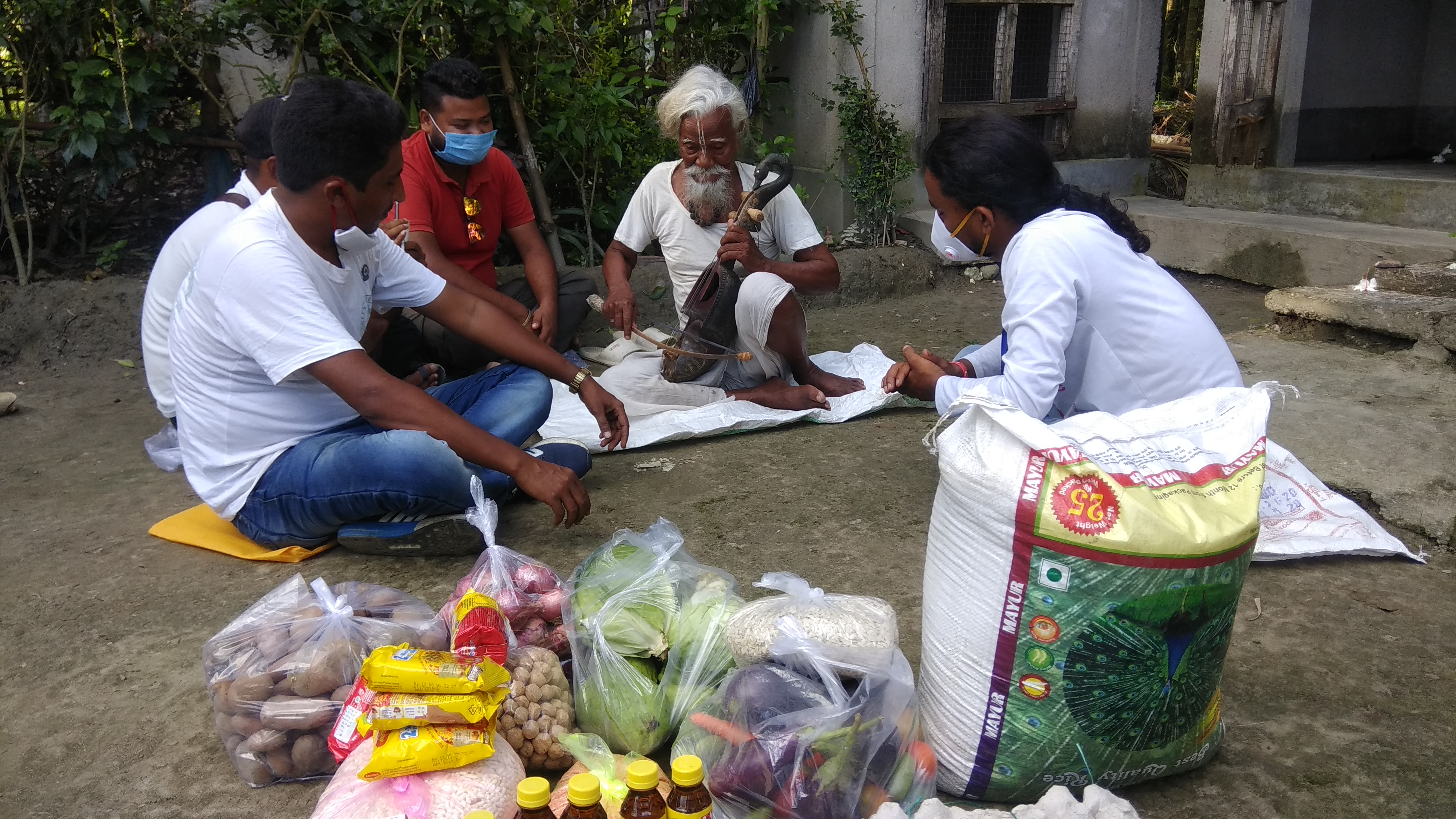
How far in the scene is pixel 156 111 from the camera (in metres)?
5.21

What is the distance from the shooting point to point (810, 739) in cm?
162

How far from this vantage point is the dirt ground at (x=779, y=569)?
1899mm

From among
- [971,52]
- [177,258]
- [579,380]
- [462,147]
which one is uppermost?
[971,52]

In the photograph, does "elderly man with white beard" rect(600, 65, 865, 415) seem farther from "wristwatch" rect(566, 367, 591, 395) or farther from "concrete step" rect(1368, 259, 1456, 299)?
"concrete step" rect(1368, 259, 1456, 299)

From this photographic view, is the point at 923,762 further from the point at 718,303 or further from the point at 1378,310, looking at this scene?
the point at 1378,310

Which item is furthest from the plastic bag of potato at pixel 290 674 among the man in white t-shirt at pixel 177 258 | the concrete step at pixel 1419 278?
the concrete step at pixel 1419 278

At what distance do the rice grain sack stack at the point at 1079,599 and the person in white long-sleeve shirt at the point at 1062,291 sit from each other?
55 centimetres

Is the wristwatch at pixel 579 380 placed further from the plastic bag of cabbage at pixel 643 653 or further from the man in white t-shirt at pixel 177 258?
the man in white t-shirt at pixel 177 258

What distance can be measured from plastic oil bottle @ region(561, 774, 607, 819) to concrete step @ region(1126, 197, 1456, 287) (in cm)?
496

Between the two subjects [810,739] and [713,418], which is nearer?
[810,739]

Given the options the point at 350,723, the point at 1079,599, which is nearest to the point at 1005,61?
the point at 1079,599

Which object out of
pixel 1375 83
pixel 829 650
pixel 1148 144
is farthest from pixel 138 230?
pixel 1375 83

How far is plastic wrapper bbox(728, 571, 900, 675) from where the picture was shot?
176cm

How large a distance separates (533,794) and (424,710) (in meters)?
0.29
